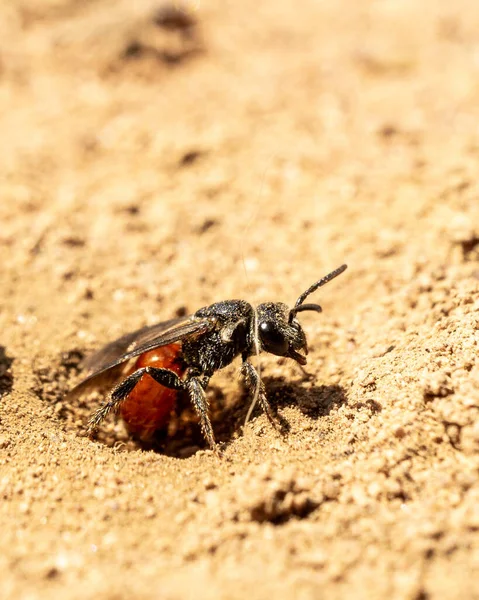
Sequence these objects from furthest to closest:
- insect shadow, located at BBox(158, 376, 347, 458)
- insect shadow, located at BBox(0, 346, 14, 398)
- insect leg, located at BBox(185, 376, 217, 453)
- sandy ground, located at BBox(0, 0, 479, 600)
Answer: insect shadow, located at BBox(0, 346, 14, 398)
insect shadow, located at BBox(158, 376, 347, 458)
insect leg, located at BBox(185, 376, 217, 453)
sandy ground, located at BBox(0, 0, 479, 600)

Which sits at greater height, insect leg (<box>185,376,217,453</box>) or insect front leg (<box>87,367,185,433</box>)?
insect front leg (<box>87,367,185,433</box>)

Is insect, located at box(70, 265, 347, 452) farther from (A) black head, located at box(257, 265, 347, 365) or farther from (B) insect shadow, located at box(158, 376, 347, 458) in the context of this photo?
(B) insect shadow, located at box(158, 376, 347, 458)

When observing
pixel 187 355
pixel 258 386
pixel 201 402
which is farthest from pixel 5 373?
pixel 258 386

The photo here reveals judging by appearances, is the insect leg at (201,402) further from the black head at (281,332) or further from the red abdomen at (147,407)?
the black head at (281,332)

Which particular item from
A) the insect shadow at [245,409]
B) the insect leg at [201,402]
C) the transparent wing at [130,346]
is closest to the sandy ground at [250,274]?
the insect shadow at [245,409]

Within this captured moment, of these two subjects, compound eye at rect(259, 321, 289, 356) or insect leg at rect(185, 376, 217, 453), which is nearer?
insect leg at rect(185, 376, 217, 453)

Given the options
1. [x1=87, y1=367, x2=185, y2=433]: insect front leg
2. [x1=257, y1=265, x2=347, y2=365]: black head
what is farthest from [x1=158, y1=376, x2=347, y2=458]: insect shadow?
[x1=87, y1=367, x2=185, y2=433]: insect front leg
